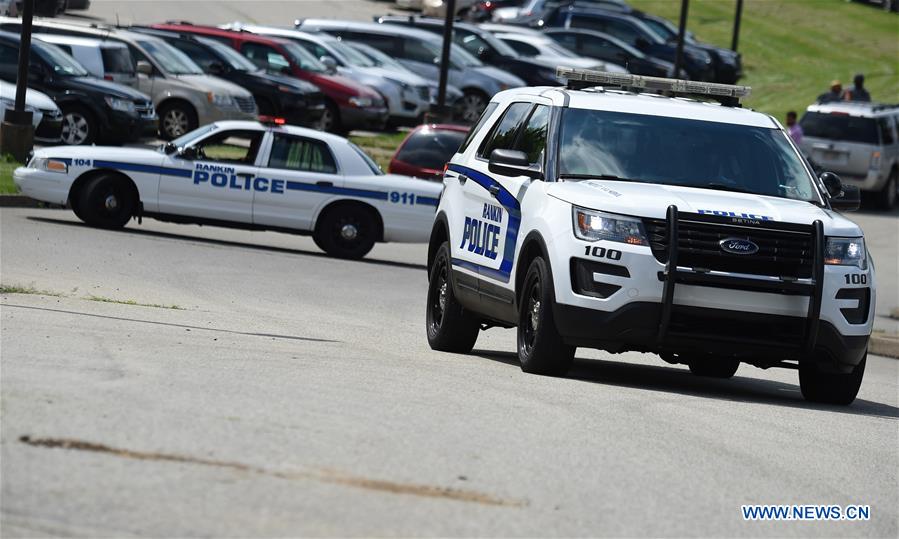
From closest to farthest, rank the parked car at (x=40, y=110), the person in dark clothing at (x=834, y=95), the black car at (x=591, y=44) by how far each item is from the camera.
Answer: the parked car at (x=40, y=110), the person in dark clothing at (x=834, y=95), the black car at (x=591, y=44)

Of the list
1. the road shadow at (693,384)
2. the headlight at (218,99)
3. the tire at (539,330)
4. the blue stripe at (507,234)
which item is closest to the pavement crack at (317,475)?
the tire at (539,330)

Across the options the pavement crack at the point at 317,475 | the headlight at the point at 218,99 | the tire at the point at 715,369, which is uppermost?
the pavement crack at the point at 317,475

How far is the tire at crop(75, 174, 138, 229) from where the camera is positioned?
780 inches

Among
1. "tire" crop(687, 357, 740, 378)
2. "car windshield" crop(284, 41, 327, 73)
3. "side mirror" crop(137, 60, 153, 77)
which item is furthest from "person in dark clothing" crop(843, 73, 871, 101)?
"tire" crop(687, 357, 740, 378)

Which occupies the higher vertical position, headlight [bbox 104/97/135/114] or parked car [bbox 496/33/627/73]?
parked car [bbox 496/33/627/73]

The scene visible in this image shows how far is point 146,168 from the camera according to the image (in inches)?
782

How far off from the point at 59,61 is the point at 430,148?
8471 millimetres

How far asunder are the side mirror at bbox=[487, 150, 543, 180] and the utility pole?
15.2m

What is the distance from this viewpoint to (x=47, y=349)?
8.56 metres

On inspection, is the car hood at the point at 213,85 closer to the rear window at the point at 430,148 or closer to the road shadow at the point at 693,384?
the rear window at the point at 430,148

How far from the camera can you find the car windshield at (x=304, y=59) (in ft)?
112

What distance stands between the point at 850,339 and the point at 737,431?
5.80 feet

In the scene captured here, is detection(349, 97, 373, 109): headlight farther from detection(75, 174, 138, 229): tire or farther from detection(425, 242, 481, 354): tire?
detection(425, 242, 481, 354): tire

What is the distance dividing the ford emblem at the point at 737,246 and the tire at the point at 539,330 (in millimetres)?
1038
